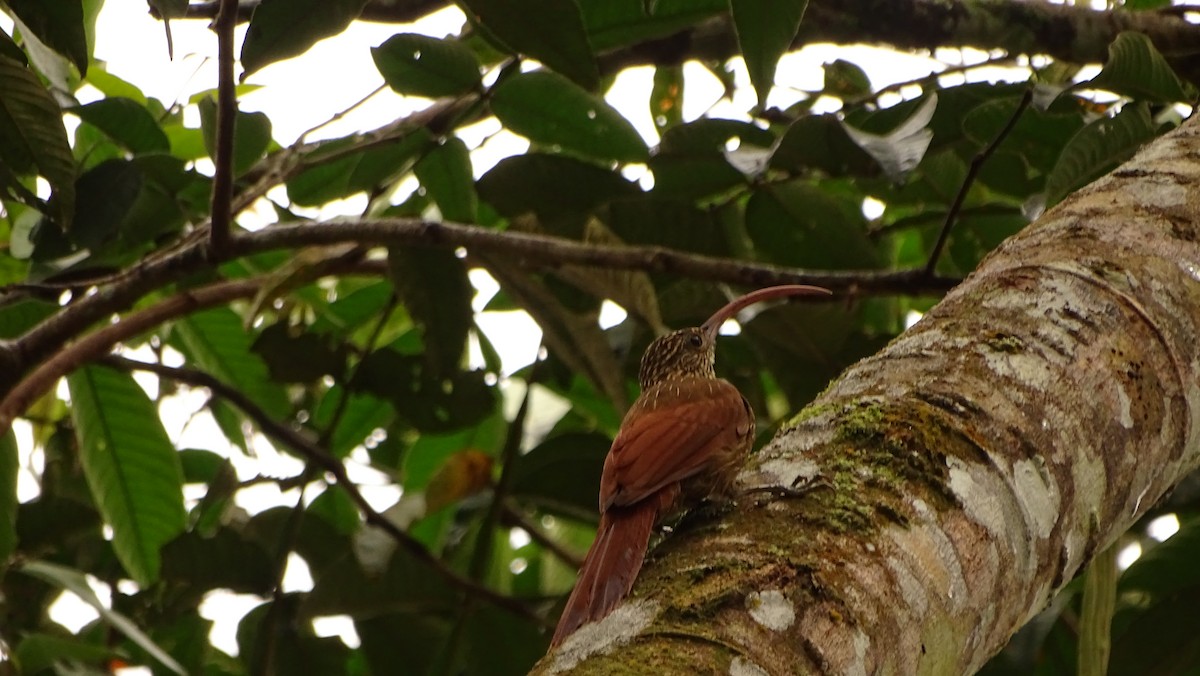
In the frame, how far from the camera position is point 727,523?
1.67m

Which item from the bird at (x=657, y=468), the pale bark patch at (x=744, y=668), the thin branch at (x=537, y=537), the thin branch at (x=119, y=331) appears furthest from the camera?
the thin branch at (x=537, y=537)

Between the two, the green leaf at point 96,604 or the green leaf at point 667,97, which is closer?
the green leaf at point 96,604

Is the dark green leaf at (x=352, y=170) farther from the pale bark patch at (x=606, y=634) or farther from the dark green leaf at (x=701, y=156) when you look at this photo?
the pale bark patch at (x=606, y=634)

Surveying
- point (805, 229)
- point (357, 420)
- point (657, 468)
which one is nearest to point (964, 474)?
point (657, 468)

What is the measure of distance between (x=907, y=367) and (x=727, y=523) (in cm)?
46

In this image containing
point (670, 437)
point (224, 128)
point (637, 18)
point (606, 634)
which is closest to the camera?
point (606, 634)

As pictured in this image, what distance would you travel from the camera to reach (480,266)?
10.4 ft

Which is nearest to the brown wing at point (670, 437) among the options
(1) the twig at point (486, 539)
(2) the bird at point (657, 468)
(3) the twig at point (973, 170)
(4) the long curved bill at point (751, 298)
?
(2) the bird at point (657, 468)

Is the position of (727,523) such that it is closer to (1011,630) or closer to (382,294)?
(1011,630)

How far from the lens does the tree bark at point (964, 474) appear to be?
142 centimetres

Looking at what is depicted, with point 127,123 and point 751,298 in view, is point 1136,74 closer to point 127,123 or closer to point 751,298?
point 751,298

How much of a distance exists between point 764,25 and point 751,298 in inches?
42.6

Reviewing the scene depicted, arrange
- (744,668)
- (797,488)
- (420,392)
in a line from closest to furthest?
1. (744,668)
2. (797,488)
3. (420,392)

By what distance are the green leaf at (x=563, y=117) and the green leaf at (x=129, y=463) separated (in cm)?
139
